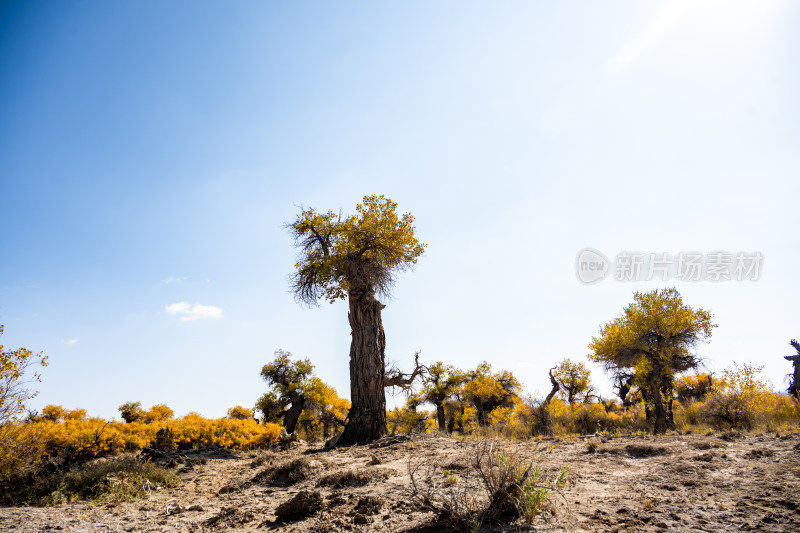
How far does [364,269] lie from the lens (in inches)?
419

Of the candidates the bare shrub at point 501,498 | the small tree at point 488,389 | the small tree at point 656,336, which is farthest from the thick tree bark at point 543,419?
the bare shrub at point 501,498

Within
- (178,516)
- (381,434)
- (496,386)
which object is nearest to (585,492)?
(178,516)

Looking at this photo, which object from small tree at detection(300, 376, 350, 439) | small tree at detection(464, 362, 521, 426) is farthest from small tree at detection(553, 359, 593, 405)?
small tree at detection(300, 376, 350, 439)

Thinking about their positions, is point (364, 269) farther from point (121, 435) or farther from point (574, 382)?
point (574, 382)

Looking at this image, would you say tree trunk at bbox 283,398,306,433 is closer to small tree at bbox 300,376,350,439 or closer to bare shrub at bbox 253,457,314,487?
small tree at bbox 300,376,350,439

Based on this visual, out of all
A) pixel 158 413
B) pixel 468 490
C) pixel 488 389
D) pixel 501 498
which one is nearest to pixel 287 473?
pixel 468 490

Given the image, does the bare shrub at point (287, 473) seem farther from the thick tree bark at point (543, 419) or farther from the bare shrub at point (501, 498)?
the thick tree bark at point (543, 419)

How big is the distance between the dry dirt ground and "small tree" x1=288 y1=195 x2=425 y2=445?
3.63m

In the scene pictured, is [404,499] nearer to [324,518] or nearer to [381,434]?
[324,518]

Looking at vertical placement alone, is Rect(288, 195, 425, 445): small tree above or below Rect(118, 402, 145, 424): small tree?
above

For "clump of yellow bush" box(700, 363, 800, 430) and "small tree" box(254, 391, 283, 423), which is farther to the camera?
"small tree" box(254, 391, 283, 423)

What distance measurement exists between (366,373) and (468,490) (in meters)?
6.50

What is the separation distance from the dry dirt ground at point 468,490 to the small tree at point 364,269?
11.9 feet

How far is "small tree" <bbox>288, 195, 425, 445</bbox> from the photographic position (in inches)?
400
